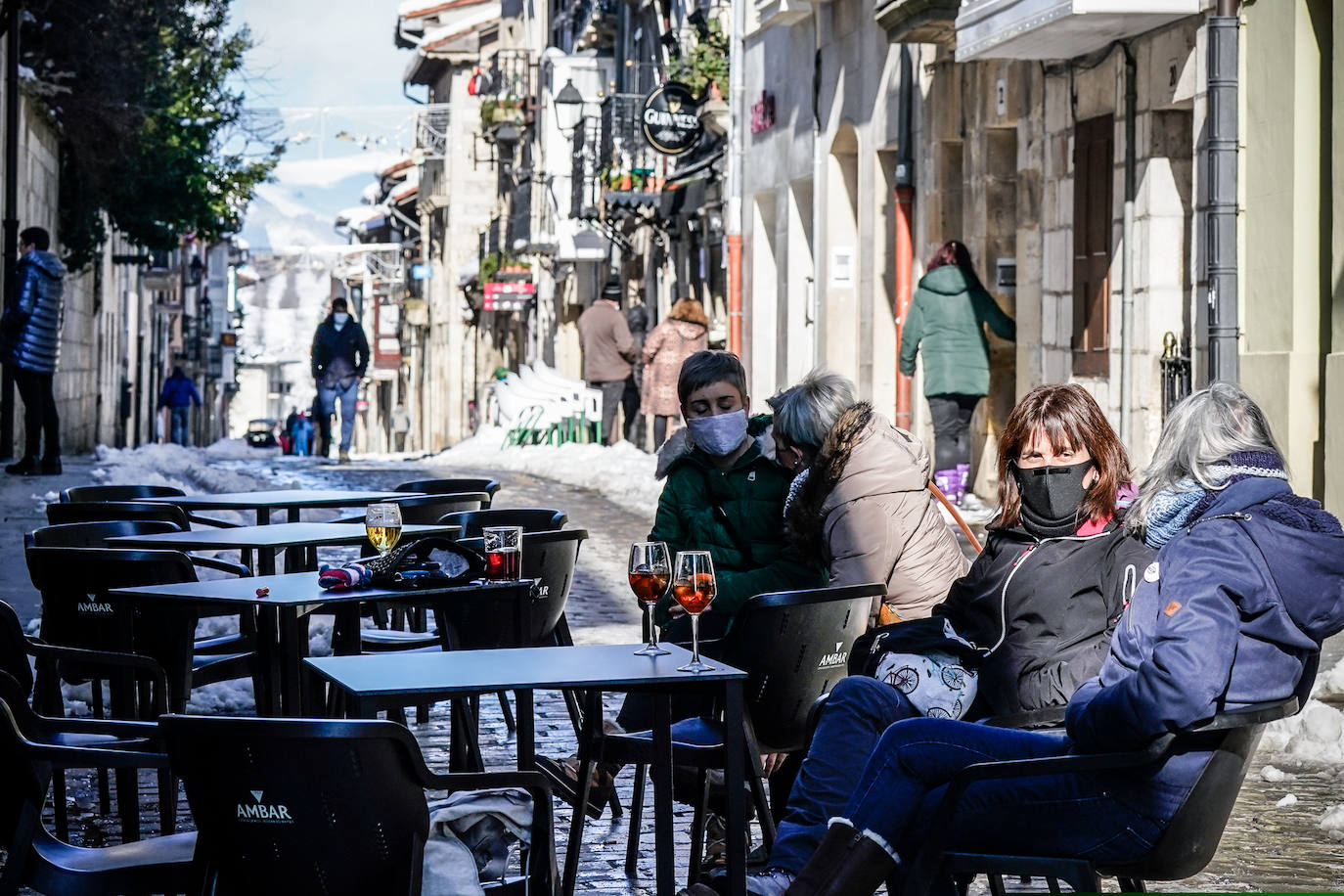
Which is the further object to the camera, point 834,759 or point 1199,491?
point 834,759

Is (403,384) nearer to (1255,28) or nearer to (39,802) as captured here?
(1255,28)

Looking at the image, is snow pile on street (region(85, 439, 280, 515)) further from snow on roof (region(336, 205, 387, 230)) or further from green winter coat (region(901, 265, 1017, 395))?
snow on roof (region(336, 205, 387, 230))

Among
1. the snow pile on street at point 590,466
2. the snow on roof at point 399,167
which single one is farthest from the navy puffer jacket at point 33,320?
the snow on roof at point 399,167

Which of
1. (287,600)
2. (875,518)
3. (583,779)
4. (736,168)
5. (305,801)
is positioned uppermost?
(736,168)

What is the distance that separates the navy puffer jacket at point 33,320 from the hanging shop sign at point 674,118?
12.8m

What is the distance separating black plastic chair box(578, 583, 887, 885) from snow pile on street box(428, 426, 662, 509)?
1341 centimetres

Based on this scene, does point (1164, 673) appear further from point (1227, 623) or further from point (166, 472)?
point (166, 472)

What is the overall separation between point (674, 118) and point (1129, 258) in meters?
14.1

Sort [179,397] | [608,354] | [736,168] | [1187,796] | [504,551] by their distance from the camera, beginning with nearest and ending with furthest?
1. [1187,796]
2. [504,551]
3. [608,354]
4. [736,168]
5. [179,397]

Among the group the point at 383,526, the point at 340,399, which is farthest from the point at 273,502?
the point at 340,399

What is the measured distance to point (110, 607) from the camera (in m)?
7.04

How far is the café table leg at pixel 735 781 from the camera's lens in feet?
15.9

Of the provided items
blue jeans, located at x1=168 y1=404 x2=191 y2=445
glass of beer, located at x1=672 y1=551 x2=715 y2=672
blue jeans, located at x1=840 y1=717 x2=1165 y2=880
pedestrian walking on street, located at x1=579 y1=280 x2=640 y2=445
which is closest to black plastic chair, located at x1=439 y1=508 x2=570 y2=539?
glass of beer, located at x1=672 y1=551 x2=715 y2=672

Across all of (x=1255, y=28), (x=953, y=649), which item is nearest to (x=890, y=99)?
(x=1255, y=28)
